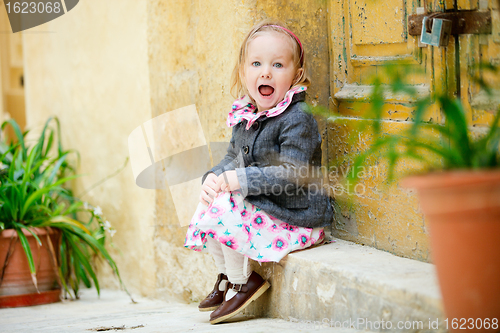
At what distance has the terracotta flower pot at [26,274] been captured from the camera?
265 cm

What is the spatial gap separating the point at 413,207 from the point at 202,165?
3.34ft

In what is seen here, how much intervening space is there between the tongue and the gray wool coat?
10 centimetres

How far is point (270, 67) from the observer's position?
1.90m

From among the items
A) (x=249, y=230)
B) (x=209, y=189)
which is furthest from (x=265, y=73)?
(x=249, y=230)

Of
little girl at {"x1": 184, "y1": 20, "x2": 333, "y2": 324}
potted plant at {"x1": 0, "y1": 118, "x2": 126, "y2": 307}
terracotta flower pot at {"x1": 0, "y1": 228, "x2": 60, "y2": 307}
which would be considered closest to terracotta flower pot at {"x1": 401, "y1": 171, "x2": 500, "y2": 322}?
little girl at {"x1": 184, "y1": 20, "x2": 333, "y2": 324}

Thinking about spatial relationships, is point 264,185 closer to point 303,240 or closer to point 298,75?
point 303,240

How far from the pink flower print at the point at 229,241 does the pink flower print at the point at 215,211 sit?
0.08m

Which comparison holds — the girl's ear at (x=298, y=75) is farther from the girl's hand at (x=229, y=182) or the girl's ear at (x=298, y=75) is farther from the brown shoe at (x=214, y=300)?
the brown shoe at (x=214, y=300)

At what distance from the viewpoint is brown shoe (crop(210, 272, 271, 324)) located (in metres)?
1.82

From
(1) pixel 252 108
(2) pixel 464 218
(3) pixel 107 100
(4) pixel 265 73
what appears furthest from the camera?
(3) pixel 107 100

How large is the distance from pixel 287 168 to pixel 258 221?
0.22 m

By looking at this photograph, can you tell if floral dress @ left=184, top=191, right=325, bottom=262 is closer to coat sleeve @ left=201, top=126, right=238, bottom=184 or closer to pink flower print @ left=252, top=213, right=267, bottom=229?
pink flower print @ left=252, top=213, right=267, bottom=229

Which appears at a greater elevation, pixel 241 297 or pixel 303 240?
pixel 303 240

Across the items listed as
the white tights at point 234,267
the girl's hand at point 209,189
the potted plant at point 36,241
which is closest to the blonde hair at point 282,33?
the girl's hand at point 209,189
